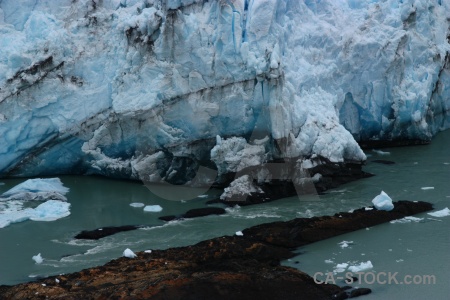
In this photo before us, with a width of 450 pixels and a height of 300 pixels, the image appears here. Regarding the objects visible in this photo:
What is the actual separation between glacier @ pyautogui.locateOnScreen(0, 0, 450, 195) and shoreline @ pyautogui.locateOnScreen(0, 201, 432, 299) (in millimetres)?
2701

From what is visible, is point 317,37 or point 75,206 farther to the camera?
point 317,37

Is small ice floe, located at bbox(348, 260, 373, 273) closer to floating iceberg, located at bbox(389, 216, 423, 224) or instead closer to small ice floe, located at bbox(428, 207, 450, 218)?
floating iceberg, located at bbox(389, 216, 423, 224)

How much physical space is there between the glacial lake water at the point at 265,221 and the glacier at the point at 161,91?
0.56 metres

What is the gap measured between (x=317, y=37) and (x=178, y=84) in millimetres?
2966

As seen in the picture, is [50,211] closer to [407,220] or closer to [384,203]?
[384,203]

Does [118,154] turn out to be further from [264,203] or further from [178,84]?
[264,203]

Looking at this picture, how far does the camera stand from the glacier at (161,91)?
35.1ft

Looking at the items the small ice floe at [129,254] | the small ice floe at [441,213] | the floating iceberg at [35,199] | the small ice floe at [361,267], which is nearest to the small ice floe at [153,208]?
the floating iceberg at [35,199]

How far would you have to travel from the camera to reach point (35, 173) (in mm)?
11461

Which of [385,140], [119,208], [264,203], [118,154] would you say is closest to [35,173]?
[118,154]

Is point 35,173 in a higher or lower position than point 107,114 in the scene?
lower

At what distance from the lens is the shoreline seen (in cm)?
650

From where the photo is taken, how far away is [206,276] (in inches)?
267

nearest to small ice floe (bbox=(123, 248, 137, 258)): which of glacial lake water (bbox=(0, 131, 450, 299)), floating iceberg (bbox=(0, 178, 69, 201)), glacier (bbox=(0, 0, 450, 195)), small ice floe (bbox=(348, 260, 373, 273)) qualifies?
glacial lake water (bbox=(0, 131, 450, 299))
